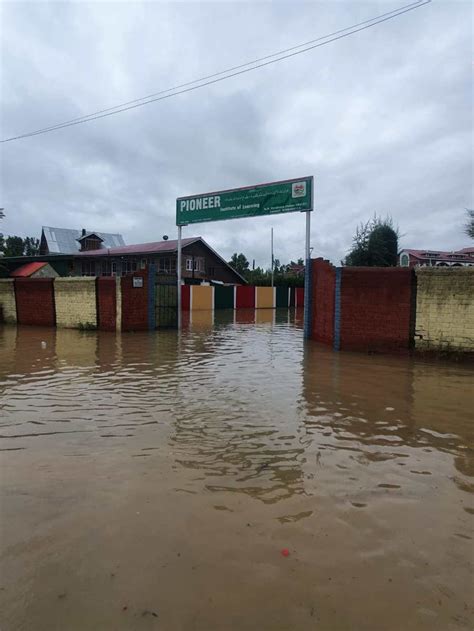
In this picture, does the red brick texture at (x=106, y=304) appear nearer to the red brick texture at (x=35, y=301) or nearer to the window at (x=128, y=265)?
the red brick texture at (x=35, y=301)

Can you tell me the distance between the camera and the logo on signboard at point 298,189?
46.4ft

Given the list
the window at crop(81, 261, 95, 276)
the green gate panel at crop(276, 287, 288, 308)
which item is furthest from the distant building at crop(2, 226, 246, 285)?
the green gate panel at crop(276, 287, 288, 308)

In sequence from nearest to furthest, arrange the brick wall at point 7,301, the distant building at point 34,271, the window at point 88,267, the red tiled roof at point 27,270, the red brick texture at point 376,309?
1. the red brick texture at point 376,309
2. the brick wall at point 7,301
3. the red tiled roof at point 27,270
4. the distant building at point 34,271
5. the window at point 88,267

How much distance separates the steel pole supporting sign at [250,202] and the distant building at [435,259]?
4753 millimetres

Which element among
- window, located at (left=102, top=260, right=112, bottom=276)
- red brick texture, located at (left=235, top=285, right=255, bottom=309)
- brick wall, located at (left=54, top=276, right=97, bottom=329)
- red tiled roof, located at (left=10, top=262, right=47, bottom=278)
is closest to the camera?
brick wall, located at (left=54, top=276, right=97, bottom=329)

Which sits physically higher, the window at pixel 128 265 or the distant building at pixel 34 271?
the window at pixel 128 265

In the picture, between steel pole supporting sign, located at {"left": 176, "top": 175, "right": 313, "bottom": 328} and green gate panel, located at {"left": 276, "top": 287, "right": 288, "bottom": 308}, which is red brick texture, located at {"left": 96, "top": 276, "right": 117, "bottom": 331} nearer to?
steel pole supporting sign, located at {"left": 176, "top": 175, "right": 313, "bottom": 328}

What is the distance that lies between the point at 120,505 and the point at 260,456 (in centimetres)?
144

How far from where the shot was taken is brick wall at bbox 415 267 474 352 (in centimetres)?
982

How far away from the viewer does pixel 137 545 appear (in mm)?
2691

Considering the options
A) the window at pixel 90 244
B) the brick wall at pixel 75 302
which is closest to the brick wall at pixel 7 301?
the brick wall at pixel 75 302

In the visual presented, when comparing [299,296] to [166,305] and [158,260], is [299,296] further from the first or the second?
[166,305]

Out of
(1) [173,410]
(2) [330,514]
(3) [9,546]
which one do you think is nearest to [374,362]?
(1) [173,410]

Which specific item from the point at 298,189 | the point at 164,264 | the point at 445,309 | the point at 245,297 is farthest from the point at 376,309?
the point at 164,264
